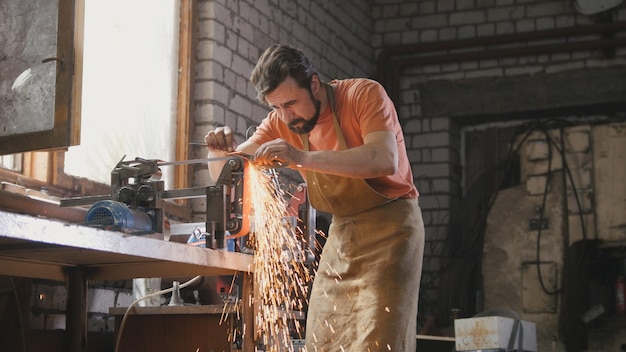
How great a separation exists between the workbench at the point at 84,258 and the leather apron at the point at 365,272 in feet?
1.09

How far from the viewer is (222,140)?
3945 millimetres

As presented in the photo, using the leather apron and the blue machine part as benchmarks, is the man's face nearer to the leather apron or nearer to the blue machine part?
the leather apron

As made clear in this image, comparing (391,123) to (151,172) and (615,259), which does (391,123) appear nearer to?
(151,172)

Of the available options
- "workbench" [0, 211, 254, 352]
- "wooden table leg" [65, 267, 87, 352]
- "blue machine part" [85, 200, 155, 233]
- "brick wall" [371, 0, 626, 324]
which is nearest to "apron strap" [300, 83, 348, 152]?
"workbench" [0, 211, 254, 352]

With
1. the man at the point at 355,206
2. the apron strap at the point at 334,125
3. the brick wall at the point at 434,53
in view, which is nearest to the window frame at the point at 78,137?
the man at the point at 355,206

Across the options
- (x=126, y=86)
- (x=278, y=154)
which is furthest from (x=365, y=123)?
(x=126, y=86)

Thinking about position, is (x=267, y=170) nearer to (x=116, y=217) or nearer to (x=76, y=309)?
(x=76, y=309)

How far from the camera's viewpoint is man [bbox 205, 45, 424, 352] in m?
3.70

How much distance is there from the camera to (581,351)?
286 inches

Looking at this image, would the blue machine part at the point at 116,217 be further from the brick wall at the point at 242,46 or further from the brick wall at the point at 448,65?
the brick wall at the point at 448,65

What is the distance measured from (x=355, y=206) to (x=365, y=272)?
260 millimetres

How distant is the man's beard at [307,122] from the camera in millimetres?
3916

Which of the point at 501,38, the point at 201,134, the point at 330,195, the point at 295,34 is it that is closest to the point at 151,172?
the point at 330,195

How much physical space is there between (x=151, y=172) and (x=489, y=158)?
511 cm
